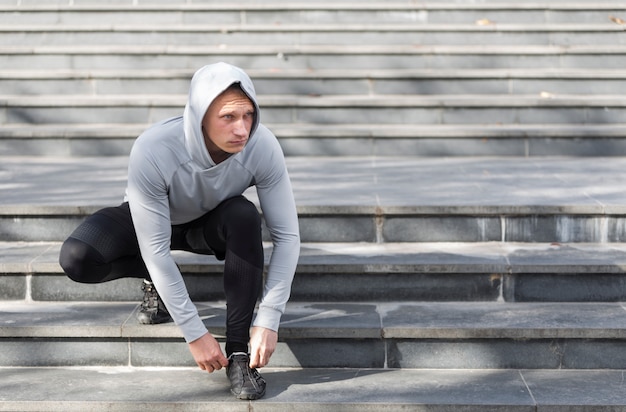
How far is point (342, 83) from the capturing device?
22.9 ft

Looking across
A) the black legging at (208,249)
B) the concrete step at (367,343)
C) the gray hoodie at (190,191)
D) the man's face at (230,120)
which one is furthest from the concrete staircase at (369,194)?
the man's face at (230,120)

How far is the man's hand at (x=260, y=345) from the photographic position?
132 inches

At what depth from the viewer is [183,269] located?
13.5 feet

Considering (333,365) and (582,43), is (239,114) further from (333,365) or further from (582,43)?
(582,43)

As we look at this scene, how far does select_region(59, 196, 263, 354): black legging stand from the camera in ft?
11.3

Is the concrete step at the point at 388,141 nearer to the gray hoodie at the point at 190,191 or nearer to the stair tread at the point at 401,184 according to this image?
the stair tread at the point at 401,184

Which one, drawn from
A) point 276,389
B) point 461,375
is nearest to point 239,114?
point 276,389

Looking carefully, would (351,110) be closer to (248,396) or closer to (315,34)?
(315,34)

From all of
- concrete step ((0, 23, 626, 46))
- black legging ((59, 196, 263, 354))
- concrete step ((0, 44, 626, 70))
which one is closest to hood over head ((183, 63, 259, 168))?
black legging ((59, 196, 263, 354))

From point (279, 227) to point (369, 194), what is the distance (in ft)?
4.81

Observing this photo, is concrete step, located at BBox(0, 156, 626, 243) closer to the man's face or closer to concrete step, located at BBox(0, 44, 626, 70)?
the man's face

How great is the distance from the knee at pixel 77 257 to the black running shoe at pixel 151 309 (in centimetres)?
37

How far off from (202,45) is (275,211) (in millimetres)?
4323

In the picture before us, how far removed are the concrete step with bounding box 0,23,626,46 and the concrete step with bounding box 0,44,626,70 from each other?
9.9 inches
